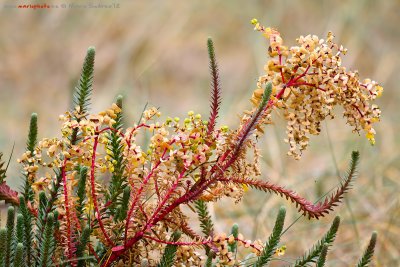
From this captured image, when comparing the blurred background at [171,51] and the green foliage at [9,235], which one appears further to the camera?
the blurred background at [171,51]

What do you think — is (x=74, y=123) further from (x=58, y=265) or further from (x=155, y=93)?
(x=155, y=93)

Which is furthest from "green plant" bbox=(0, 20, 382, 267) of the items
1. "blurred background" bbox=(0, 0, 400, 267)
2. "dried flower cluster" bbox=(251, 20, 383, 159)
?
"blurred background" bbox=(0, 0, 400, 267)

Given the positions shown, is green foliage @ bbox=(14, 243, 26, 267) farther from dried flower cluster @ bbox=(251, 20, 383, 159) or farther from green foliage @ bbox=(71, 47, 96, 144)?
dried flower cluster @ bbox=(251, 20, 383, 159)

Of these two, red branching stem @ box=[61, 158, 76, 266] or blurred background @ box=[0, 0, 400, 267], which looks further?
blurred background @ box=[0, 0, 400, 267]

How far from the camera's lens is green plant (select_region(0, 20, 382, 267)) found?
41.4 inches

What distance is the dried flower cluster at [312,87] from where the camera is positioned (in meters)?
1.05

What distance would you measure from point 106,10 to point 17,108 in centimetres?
99

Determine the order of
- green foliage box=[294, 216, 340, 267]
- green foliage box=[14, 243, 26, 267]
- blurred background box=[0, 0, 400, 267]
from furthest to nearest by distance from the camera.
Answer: blurred background box=[0, 0, 400, 267]
green foliage box=[294, 216, 340, 267]
green foliage box=[14, 243, 26, 267]

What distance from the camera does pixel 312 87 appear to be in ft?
3.50

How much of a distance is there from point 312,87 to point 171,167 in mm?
240

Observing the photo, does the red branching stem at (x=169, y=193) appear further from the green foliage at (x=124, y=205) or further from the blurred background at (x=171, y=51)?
the blurred background at (x=171, y=51)

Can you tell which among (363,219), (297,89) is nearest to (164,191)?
(297,89)

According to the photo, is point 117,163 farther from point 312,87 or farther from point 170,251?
point 312,87

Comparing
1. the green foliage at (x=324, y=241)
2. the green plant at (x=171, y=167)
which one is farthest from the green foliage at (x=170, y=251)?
the green foliage at (x=324, y=241)
